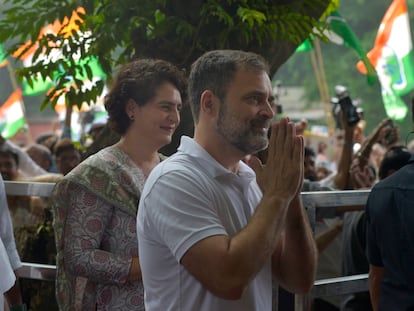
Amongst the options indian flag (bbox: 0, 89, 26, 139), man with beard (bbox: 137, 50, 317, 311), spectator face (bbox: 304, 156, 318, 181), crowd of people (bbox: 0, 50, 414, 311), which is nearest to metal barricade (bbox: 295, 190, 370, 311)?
crowd of people (bbox: 0, 50, 414, 311)

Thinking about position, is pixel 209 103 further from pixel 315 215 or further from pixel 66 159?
pixel 66 159

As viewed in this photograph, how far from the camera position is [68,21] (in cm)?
501

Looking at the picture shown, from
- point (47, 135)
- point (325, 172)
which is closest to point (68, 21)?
point (47, 135)

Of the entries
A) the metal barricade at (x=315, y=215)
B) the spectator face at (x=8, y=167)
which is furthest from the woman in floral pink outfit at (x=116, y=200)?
the spectator face at (x=8, y=167)

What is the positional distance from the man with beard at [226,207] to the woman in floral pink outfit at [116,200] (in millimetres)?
757

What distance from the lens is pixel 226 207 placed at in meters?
2.46

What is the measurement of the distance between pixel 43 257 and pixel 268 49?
6.23 ft

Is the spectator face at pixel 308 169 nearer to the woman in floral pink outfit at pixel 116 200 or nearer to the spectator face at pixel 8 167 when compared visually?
the spectator face at pixel 8 167

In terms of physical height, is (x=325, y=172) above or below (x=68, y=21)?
below

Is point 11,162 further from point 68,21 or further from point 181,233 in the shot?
point 181,233

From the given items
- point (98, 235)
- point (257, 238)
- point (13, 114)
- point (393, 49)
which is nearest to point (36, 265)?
point (98, 235)

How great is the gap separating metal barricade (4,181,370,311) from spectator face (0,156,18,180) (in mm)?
2023

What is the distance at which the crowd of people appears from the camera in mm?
2334

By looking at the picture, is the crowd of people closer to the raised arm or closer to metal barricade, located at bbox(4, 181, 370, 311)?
the raised arm
